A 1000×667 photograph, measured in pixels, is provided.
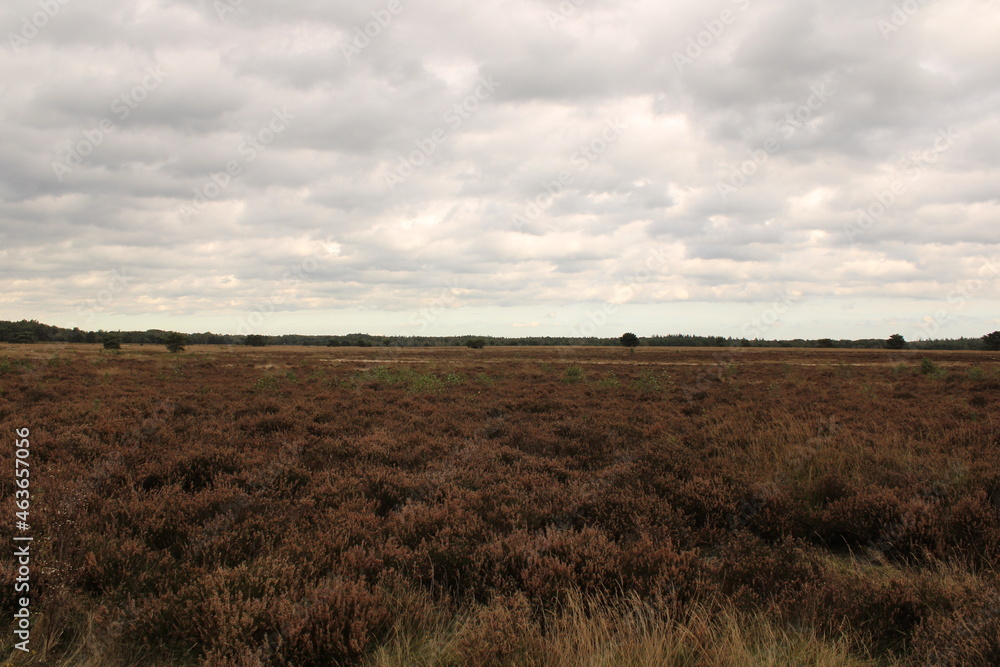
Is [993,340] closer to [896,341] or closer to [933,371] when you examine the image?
[896,341]

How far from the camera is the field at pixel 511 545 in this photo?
Answer: 311 cm

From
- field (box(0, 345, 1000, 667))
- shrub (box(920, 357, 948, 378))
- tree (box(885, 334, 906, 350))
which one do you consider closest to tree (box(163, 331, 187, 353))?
field (box(0, 345, 1000, 667))

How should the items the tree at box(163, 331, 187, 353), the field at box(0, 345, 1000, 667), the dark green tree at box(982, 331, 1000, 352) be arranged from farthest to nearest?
the dark green tree at box(982, 331, 1000, 352) → the tree at box(163, 331, 187, 353) → the field at box(0, 345, 1000, 667)

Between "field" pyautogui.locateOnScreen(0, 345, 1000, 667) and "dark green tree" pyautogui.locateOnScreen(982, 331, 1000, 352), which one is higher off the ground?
"dark green tree" pyautogui.locateOnScreen(982, 331, 1000, 352)

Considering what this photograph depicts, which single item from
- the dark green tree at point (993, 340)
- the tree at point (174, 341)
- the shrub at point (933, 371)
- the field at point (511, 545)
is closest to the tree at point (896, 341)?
the dark green tree at point (993, 340)

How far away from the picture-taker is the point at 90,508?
17.3ft

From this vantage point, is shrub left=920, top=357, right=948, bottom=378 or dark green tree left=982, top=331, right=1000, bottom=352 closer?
shrub left=920, top=357, right=948, bottom=378

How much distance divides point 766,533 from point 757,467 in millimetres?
2219

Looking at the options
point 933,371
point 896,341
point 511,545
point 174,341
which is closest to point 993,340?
point 896,341

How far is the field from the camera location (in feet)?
10.2

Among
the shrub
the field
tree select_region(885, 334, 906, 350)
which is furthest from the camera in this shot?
tree select_region(885, 334, 906, 350)

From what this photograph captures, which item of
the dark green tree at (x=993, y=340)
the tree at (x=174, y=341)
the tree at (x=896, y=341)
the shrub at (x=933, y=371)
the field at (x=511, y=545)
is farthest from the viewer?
the tree at (x=896, y=341)

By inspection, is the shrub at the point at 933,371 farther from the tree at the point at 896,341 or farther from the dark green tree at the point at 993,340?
the tree at the point at 896,341

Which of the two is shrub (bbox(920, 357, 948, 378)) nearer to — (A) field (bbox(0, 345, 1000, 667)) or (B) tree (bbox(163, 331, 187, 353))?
(A) field (bbox(0, 345, 1000, 667))
